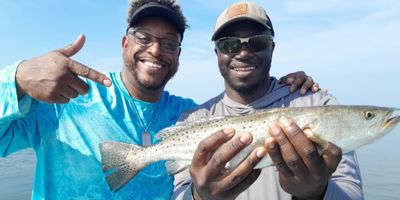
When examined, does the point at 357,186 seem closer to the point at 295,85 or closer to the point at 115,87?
the point at 295,85

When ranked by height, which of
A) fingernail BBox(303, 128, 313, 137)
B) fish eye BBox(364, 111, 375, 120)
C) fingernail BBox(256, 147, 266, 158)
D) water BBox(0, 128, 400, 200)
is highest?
fish eye BBox(364, 111, 375, 120)

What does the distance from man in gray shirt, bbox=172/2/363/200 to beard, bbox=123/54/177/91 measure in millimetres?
817

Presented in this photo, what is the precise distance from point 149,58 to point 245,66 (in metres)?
1.49

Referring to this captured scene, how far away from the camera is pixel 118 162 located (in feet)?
14.5

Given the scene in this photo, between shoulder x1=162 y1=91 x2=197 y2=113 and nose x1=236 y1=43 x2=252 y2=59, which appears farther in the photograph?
shoulder x1=162 y1=91 x2=197 y2=113

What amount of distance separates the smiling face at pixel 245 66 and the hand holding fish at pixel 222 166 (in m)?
1.28

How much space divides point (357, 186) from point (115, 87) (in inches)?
136

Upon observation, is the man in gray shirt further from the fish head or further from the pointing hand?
the pointing hand

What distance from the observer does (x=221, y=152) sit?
3.40 m

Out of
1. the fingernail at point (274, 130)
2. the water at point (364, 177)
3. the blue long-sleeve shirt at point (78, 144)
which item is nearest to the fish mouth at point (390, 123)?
the fingernail at point (274, 130)

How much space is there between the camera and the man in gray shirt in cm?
329

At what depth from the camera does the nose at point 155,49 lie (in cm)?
530

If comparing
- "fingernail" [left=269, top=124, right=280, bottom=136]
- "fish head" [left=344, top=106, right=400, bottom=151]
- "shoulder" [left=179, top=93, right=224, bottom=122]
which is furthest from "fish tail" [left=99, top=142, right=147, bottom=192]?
"fish head" [left=344, top=106, right=400, bottom=151]

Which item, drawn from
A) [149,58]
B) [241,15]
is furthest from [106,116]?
[241,15]
